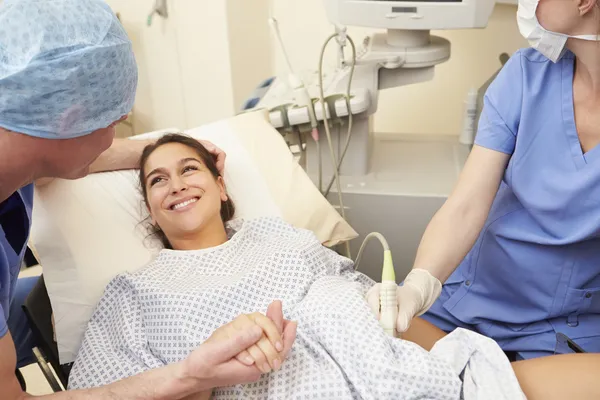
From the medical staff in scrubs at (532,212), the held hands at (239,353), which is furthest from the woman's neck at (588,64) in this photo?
the held hands at (239,353)

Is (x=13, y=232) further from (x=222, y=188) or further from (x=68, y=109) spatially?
(x=222, y=188)

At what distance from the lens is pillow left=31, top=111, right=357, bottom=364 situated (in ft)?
4.40

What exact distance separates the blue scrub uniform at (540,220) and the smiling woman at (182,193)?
2.04 feet

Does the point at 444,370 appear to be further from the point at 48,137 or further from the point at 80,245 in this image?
the point at 80,245

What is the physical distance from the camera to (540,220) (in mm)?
1244

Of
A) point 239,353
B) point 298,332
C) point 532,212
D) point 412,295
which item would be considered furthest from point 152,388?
point 532,212

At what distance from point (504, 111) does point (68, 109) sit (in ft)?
2.83

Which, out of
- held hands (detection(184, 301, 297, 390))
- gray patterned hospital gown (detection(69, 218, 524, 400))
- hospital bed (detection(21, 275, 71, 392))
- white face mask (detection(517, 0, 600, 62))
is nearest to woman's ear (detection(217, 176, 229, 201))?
gray patterned hospital gown (detection(69, 218, 524, 400))

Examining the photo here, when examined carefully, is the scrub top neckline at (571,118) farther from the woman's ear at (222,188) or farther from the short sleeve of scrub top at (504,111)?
the woman's ear at (222,188)

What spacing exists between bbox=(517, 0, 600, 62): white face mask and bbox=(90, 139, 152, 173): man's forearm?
94 cm

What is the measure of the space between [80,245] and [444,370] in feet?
2.81

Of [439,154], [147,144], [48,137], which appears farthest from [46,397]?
[439,154]

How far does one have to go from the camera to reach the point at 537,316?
129 cm

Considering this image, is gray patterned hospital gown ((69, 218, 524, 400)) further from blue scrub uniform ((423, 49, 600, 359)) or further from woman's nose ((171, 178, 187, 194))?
blue scrub uniform ((423, 49, 600, 359))
